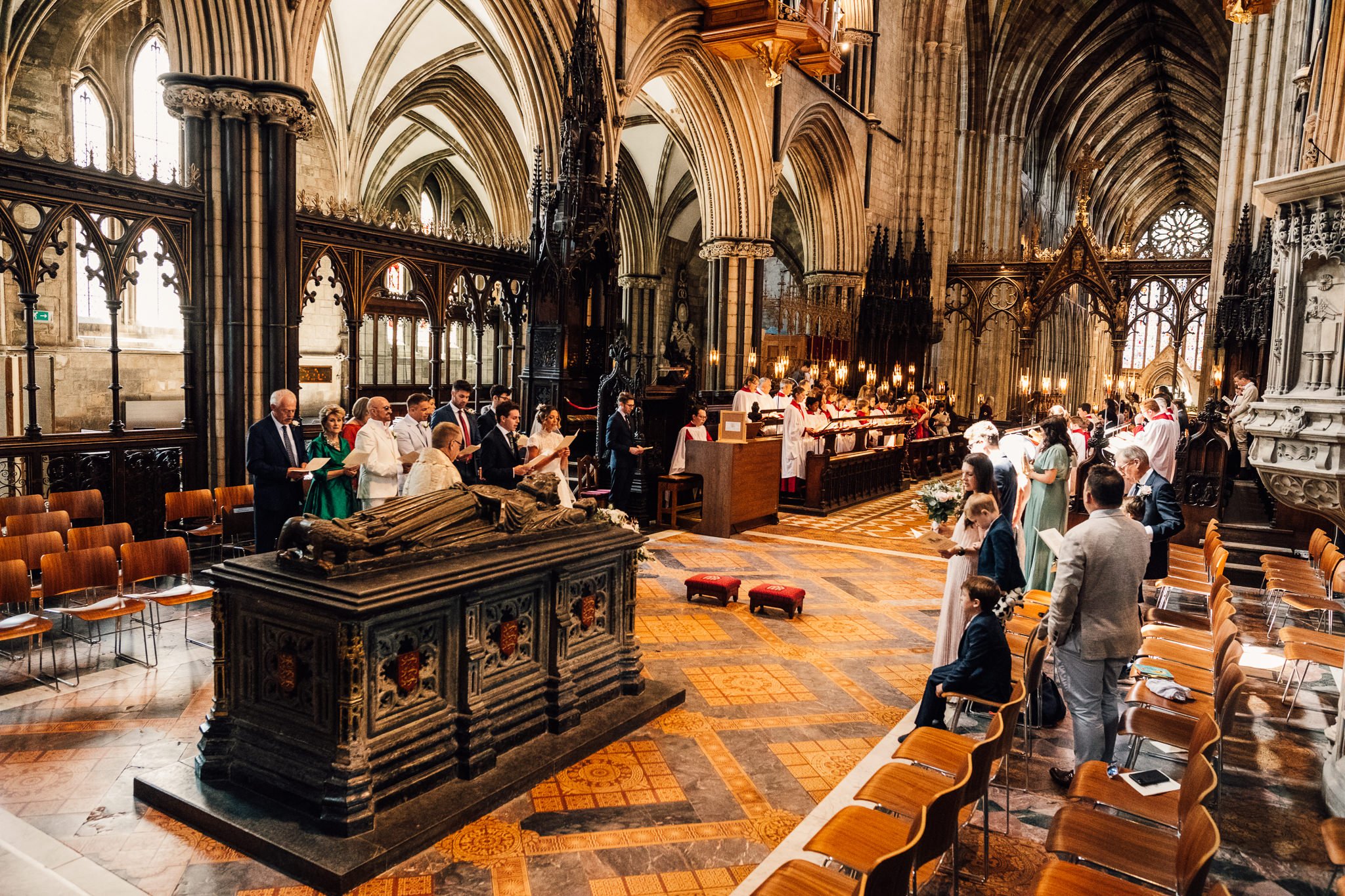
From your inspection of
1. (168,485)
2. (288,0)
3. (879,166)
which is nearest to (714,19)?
(288,0)

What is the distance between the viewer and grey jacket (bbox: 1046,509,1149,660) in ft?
13.4

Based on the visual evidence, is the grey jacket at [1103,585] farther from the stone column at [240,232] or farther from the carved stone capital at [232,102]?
the carved stone capital at [232,102]

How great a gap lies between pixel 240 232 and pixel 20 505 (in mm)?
3168

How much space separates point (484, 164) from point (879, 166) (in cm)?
1025

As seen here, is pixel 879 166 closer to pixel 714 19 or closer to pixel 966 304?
pixel 966 304

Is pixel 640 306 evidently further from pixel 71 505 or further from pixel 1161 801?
pixel 1161 801

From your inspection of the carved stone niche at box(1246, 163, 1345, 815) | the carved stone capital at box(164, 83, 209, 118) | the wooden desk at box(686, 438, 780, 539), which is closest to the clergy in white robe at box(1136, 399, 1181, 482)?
the wooden desk at box(686, 438, 780, 539)

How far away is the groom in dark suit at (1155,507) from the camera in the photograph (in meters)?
6.31

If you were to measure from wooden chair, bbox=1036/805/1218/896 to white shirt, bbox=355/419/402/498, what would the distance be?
15.5ft

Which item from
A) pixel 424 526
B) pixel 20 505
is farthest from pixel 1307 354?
pixel 20 505

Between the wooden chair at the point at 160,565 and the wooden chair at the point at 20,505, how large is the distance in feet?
4.56

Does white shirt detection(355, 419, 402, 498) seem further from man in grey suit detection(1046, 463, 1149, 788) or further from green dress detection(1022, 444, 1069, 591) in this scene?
green dress detection(1022, 444, 1069, 591)

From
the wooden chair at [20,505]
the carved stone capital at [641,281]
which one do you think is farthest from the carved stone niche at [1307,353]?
the carved stone capital at [641,281]

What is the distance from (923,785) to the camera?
347 cm
